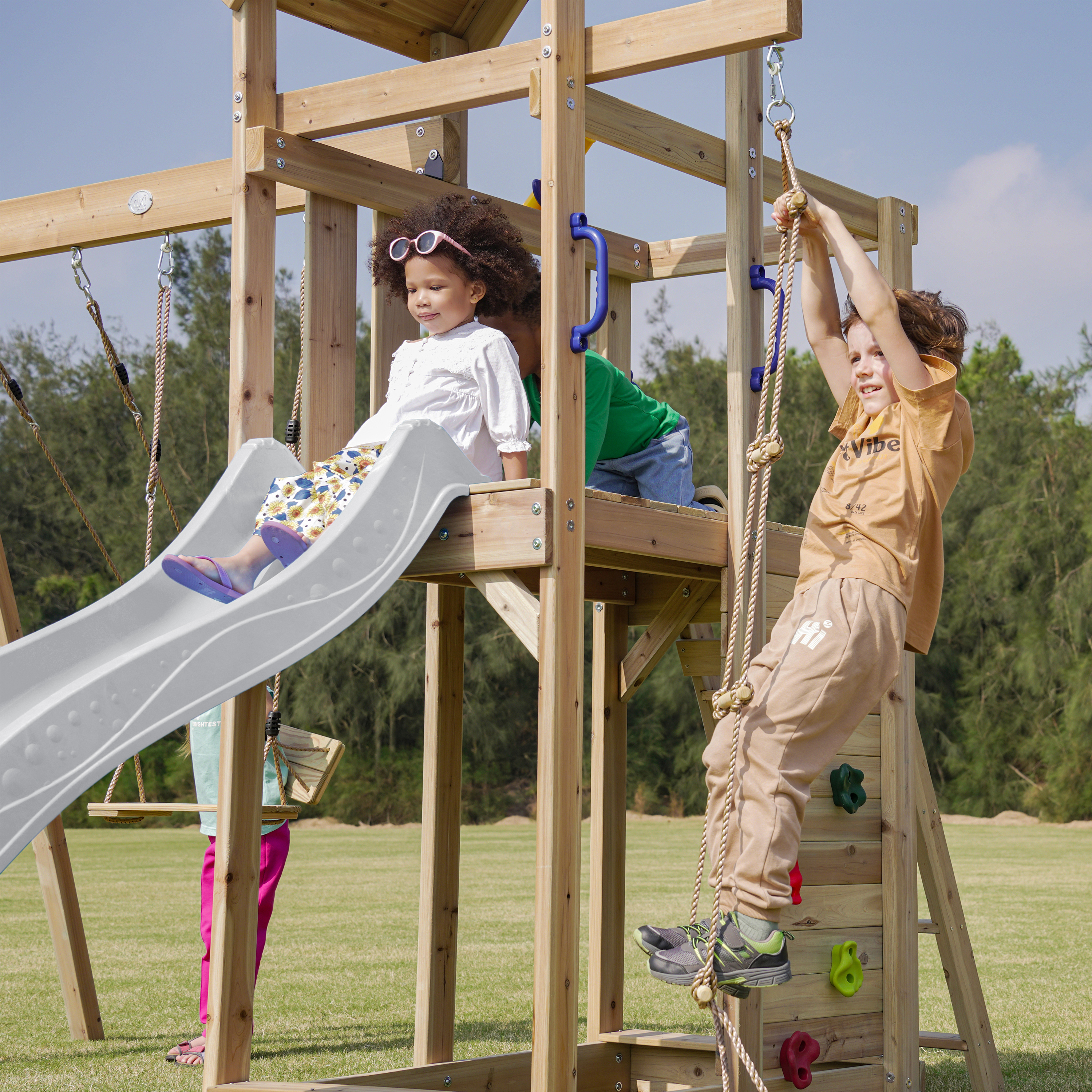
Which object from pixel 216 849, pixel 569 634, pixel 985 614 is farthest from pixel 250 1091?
pixel 985 614

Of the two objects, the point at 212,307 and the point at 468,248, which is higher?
the point at 212,307

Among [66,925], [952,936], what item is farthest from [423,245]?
[66,925]

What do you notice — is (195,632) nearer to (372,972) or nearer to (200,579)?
(200,579)

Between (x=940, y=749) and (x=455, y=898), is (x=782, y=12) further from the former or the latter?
(x=940, y=749)

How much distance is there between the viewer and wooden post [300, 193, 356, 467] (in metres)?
4.64

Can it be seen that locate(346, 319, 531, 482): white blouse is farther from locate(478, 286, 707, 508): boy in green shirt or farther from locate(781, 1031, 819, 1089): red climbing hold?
locate(781, 1031, 819, 1089): red climbing hold

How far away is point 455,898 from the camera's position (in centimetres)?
503

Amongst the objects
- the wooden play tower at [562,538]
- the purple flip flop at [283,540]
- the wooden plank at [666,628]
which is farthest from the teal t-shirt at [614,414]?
the purple flip flop at [283,540]

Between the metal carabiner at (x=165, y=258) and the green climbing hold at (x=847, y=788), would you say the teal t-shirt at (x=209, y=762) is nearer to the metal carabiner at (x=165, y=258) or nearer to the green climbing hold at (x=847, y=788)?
the metal carabiner at (x=165, y=258)

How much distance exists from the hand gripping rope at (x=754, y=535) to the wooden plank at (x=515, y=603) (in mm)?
514

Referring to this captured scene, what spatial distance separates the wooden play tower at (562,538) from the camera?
3.74 m

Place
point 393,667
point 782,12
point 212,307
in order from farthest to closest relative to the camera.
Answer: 1. point 212,307
2. point 393,667
3. point 782,12

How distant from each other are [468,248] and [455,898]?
7.43ft

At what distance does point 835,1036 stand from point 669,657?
67.8ft
